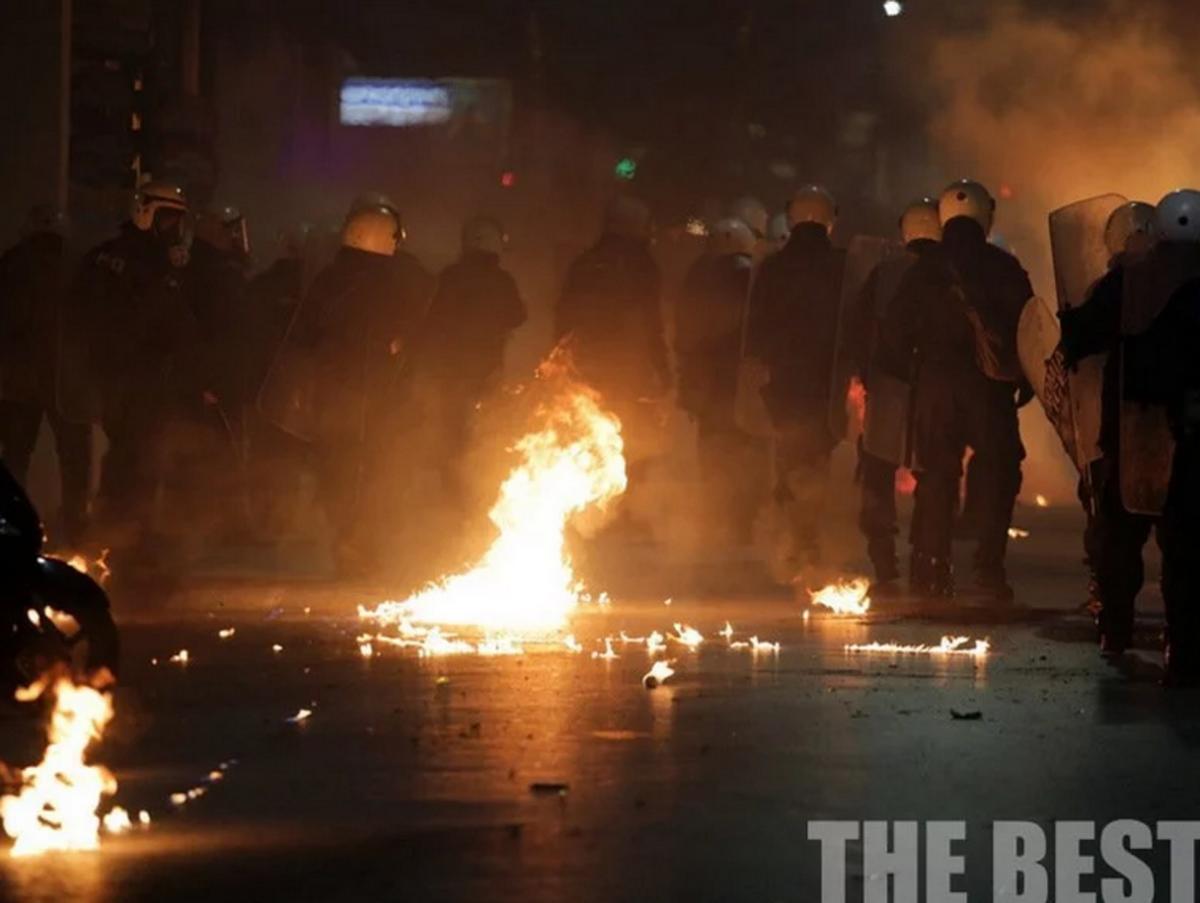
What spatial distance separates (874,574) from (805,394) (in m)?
1.18

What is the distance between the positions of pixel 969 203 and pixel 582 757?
7985mm

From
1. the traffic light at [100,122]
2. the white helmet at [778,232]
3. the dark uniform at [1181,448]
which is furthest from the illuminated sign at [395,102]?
the dark uniform at [1181,448]

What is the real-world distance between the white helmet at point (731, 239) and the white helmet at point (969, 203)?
4.32m

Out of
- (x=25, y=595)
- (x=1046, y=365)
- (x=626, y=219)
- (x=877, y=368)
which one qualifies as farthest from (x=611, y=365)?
Result: (x=25, y=595)

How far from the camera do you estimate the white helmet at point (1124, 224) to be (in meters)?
14.2

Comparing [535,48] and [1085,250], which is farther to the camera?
[535,48]

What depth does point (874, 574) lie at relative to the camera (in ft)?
59.0

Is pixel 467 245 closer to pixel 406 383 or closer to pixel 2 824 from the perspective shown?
pixel 406 383

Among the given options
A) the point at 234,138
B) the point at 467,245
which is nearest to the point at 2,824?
the point at 467,245

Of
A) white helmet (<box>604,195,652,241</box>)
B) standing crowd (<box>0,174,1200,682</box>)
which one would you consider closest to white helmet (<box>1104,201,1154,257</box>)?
standing crowd (<box>0,174,1200,682</box>)

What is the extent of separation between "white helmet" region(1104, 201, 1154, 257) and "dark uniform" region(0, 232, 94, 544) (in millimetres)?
6724

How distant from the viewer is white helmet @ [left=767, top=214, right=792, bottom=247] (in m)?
21.9

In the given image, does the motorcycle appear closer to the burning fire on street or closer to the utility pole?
the burning fire on street

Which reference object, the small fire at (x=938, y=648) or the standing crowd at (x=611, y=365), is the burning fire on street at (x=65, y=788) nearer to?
the small fire at (x=938, y=648)
